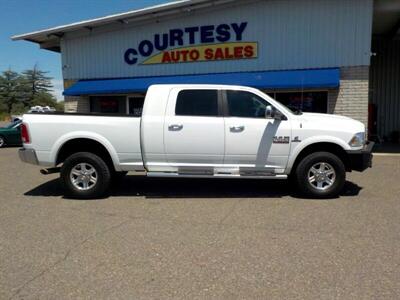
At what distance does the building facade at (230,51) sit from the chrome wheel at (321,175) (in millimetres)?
6419

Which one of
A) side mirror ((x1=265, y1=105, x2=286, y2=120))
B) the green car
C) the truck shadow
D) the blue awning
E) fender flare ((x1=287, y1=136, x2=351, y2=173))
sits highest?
the blue awning

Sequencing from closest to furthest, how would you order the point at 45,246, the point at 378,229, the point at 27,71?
the point at 45,246 → the point at 378,229 → the point at 27,71

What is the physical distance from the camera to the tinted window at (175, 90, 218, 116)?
24.1 ft

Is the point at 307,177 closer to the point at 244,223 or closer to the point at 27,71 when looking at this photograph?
the point at 244,223

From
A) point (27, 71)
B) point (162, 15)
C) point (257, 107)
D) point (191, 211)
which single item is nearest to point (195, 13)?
point (162, 15)

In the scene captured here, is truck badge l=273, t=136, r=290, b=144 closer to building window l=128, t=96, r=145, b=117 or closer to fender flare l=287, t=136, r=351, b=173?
fender flare l=287, t=136, r=351, b=173

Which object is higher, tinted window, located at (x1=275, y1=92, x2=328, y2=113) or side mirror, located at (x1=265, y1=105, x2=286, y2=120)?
tinted window, located at (x1=275, y1=92, x2=328, y2=113)

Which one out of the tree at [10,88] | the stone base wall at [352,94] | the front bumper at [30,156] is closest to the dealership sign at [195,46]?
the stone base wall at [352,94]

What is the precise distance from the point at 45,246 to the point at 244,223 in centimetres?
257

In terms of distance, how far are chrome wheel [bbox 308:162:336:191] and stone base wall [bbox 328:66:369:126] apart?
7158mm

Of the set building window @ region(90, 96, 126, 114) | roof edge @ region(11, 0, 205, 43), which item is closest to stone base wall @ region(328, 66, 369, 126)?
roof edge @ region(11, 0, 205, 43)

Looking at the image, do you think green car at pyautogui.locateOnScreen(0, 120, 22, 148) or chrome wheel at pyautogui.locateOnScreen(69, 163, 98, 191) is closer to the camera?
chrome wheel at pyautogui.locateOnScreen(69, 163, 98, 191)

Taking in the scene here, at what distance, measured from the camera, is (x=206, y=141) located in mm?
7234

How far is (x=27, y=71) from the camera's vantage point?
108 m
